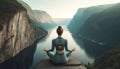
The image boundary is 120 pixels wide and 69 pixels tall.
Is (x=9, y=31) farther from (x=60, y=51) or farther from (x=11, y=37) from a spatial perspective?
(x=60, y=51)

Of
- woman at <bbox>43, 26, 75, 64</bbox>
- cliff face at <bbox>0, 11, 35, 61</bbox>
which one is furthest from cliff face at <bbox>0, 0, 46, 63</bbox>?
woman at <bbox>43, 26, 75, 64</bbox>

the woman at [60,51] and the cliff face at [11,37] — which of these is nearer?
the woman at [60,51]

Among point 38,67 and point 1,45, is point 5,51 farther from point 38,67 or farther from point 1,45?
point 38,67

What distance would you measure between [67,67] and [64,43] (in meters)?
2.39

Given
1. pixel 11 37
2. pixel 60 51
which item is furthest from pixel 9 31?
pixel 60 51

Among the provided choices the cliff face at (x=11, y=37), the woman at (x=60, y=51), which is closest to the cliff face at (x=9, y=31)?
the cliff face at (x=11, y=37)

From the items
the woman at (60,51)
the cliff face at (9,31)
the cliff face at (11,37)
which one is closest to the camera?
the woman at (60,51)

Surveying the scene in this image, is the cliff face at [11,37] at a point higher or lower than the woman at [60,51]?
lower

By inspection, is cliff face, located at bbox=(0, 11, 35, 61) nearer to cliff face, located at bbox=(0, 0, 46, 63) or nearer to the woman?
cliff face, located at bbox=(0, 0, 46, 63)

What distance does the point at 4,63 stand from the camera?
100m

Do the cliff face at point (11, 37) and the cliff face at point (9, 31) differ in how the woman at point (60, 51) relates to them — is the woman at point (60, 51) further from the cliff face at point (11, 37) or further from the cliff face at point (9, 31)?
the cliff face at point (11, 37)

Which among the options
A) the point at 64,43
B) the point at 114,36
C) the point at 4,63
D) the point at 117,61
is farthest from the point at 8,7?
the point at 64,43

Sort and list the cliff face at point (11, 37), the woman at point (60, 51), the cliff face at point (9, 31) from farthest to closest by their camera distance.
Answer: the cliff face at point (9, 31) → the cliff face at point (11, 37) → the woman at point (60, 51)

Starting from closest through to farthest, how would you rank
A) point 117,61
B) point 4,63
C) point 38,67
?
point 38,67
point 117,61
point 4,63
